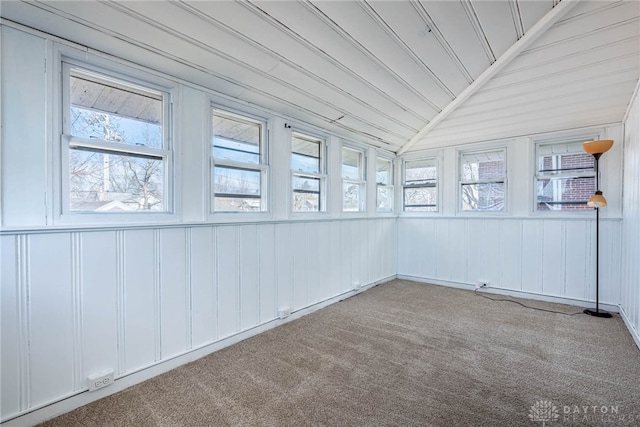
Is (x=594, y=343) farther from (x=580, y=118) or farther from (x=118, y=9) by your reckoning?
(x=118, y=9)

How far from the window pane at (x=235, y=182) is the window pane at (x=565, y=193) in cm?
388

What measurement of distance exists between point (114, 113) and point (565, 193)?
510cm

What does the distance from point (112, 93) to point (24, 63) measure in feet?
1.53

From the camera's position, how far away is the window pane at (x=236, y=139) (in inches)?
105

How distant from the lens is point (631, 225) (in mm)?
2910

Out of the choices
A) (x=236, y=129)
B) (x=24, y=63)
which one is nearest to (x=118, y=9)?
(x=24, y=63)

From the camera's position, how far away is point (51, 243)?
1.75m

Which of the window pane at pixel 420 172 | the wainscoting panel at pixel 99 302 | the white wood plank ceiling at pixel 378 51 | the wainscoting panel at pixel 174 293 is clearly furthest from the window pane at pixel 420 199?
the wainscoting panel at pixel 99 302

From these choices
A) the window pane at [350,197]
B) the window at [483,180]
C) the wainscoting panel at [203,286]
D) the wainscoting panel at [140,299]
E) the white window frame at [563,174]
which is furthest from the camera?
the window at [483,180]

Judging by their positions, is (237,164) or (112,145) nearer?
(112,145)

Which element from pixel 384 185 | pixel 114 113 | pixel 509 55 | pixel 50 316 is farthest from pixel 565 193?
pixel 50 316

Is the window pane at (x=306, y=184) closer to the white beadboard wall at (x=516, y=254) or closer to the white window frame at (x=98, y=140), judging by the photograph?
the white window frame at (x=98, y=140)

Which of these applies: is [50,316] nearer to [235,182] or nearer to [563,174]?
[235,182]

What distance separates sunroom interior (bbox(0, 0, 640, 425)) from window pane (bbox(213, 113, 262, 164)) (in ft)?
0.07
